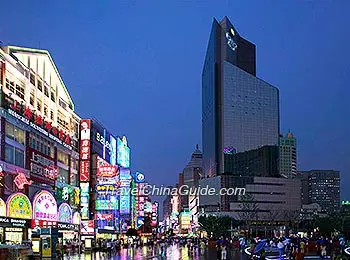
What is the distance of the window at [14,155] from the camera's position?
58.4 metres

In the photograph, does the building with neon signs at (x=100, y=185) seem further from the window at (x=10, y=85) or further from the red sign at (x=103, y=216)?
the window at (x=10, y=85)

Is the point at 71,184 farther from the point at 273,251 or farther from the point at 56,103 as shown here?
the point at 273,251

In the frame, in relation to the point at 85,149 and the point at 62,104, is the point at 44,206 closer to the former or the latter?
the point at 62,104

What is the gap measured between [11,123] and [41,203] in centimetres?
1046

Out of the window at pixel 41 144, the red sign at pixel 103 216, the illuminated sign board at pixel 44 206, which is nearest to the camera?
the illuminated sign board at pixel 44 206

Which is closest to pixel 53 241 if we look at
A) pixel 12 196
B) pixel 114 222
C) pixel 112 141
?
pixel 12 196

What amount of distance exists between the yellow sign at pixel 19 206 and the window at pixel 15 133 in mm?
5689

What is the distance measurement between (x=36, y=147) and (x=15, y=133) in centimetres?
704

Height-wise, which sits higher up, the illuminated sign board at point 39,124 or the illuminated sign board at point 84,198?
the illuminated sign board at point 39,124

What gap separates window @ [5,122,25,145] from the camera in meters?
58.9

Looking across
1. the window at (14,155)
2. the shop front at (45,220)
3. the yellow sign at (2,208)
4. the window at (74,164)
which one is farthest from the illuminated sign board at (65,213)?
the yellow sign at (2,208)

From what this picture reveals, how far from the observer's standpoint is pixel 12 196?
→ 5716 centimetres

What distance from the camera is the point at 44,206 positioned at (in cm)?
6650

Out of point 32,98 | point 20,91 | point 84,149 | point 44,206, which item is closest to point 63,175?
point 84,149
